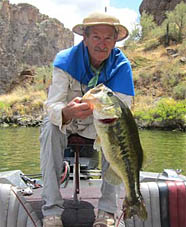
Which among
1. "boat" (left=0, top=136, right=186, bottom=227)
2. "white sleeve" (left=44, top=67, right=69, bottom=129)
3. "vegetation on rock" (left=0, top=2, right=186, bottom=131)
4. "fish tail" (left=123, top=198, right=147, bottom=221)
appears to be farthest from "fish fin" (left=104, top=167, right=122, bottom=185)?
"vegetation on rock" (left=0, top=2, right=186, bottom=131)

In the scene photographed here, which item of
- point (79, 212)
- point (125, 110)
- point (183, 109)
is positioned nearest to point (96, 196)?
point (79, 212)

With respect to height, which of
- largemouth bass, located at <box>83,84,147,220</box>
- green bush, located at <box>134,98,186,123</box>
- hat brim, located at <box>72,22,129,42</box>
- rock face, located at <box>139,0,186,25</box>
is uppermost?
rock face, located at <box>139,0,186,25</box>

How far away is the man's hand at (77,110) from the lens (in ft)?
8.33

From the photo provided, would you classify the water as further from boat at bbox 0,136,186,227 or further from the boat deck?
boat at bbox 0,136,186,227

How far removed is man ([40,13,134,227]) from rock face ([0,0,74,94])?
51.8m

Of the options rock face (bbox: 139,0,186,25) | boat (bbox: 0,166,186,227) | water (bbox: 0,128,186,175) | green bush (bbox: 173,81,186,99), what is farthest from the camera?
rock face (bbox: 139,0,186,25)

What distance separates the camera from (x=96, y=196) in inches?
146

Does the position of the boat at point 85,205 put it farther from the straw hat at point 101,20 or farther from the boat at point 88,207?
the straw hat at point 101,20

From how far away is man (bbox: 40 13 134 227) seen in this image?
2.75 metres

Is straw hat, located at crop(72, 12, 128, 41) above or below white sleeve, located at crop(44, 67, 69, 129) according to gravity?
above

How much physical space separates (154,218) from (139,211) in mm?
780

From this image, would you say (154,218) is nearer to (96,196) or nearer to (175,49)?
(96,196)

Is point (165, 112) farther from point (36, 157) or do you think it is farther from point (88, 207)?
point (88, 207)

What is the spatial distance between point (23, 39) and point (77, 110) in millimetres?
60632
